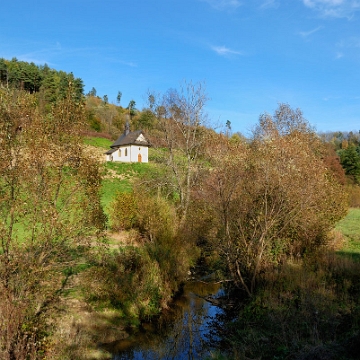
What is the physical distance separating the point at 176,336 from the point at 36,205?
6.14m

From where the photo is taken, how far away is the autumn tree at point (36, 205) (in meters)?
7.64

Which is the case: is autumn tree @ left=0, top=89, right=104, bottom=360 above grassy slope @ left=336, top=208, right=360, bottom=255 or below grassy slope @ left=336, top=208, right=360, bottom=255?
above

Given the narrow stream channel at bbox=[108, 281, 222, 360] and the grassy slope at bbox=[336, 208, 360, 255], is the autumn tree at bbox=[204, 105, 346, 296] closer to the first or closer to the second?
the narrow stream channel at bbox=[108, 281, 222, 360]

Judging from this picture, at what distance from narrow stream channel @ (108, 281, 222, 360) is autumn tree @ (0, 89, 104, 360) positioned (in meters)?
2.63

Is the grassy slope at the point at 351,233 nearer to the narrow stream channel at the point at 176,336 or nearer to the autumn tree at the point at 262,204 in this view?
the autumn tree at the point at 262,204

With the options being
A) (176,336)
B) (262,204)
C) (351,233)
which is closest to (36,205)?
(176,336)

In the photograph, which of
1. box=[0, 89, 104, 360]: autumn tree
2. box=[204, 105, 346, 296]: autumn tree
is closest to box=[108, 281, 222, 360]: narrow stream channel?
box=[204, 105, 346, 296]: autumn tree

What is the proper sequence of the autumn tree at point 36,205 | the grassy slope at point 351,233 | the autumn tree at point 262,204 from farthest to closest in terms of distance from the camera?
the grassy slope at point 351,233
the autumn tree at point 262,204
the autumn tree at point 36,205

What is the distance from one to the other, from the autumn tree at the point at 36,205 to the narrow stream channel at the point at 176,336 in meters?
2.63

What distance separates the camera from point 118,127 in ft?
257

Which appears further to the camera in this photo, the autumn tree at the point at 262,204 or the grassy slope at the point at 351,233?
the grassy slope at the point at 351,233

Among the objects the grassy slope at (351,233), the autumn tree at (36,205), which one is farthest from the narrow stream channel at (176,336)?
the grassy slope at (351,233)

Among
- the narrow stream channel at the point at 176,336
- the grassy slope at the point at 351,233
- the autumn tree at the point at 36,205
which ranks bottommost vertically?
the narrow stream channel at the point at 176,336

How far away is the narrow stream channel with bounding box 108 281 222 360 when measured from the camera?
9.66m
